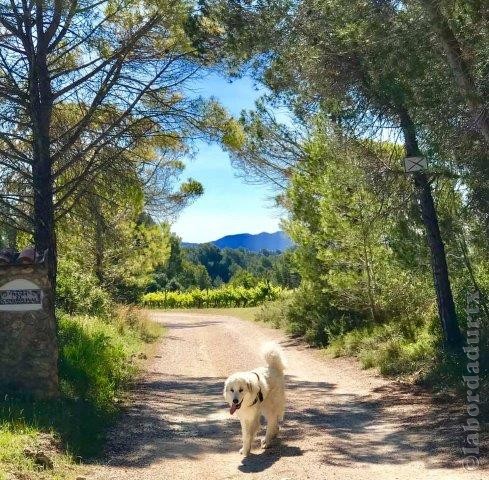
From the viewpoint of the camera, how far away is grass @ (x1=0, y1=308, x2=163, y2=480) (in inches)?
234

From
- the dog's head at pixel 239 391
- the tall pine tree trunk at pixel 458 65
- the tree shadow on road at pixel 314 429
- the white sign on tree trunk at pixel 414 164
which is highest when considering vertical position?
the tall pine tree trunk at pixel 458 65

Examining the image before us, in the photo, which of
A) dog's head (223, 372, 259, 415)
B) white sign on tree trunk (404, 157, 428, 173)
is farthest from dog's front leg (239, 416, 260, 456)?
white sign on tree trunk (404, 157, 428, 173)

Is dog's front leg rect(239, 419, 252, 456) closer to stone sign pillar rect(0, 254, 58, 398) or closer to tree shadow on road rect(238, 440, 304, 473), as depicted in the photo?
tree shadow on road rect(238, 440, 304, 473)

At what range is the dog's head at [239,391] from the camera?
22.2 ft

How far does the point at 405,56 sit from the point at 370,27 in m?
0.63

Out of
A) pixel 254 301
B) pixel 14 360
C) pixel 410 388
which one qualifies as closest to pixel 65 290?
pixel 14 360

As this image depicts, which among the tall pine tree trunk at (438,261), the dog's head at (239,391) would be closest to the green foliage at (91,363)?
the dog's head at (239,391)

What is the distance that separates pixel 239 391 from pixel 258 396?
44cm

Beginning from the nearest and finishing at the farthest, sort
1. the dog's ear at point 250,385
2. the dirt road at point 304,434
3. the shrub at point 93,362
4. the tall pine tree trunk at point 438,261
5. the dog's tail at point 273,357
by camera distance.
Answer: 1. the dirt road at point 304,434
2. the dog's ear at point 250,385
3. the dog's tail at point 273,357
4. the shrub at point 93,362
5. the tall pine tree trunk at point 438,261

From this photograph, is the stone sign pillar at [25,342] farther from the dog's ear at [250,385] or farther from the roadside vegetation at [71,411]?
the dog's ear at [250,385]

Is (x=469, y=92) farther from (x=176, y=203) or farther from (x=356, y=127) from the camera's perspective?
(x=176, y=203)

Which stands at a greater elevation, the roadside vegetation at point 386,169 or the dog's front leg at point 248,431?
the roadside vegetation at point 386,169

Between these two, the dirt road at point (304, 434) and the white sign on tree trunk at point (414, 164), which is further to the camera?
the white sign on tree trunk at point (414, 164)

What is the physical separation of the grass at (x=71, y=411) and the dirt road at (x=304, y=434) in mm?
315
